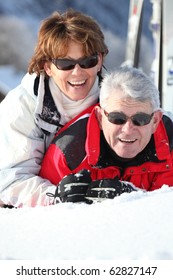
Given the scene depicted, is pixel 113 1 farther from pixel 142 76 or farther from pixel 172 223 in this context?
pixel 172 223

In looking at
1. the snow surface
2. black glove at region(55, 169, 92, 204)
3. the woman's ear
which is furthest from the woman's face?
the snow surface

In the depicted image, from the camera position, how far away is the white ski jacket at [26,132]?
257cm

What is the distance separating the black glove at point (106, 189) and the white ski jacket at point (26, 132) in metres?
0.35

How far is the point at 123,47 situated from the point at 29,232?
23.4ft

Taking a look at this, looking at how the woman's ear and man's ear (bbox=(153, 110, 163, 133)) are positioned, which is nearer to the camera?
man's ear (bbox=(153, 110, 163, 133))

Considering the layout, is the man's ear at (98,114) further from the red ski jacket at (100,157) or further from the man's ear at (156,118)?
the man's ear at (156,118)

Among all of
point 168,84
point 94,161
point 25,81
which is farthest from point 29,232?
point 168,84

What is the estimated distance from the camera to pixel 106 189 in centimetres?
222

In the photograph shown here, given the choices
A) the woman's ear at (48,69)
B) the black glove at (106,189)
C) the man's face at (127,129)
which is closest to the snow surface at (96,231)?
the black glove at (106,189)

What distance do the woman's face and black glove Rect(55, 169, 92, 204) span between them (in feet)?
1.51

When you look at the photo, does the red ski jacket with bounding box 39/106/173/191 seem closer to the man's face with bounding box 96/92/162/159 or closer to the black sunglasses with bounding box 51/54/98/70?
the man's face with bounding box 96/92/162/159

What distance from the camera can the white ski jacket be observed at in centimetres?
257

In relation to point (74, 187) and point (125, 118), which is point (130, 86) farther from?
point (74, 187)

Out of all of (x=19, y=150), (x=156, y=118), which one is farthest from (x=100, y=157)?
(x=19, y=150)
